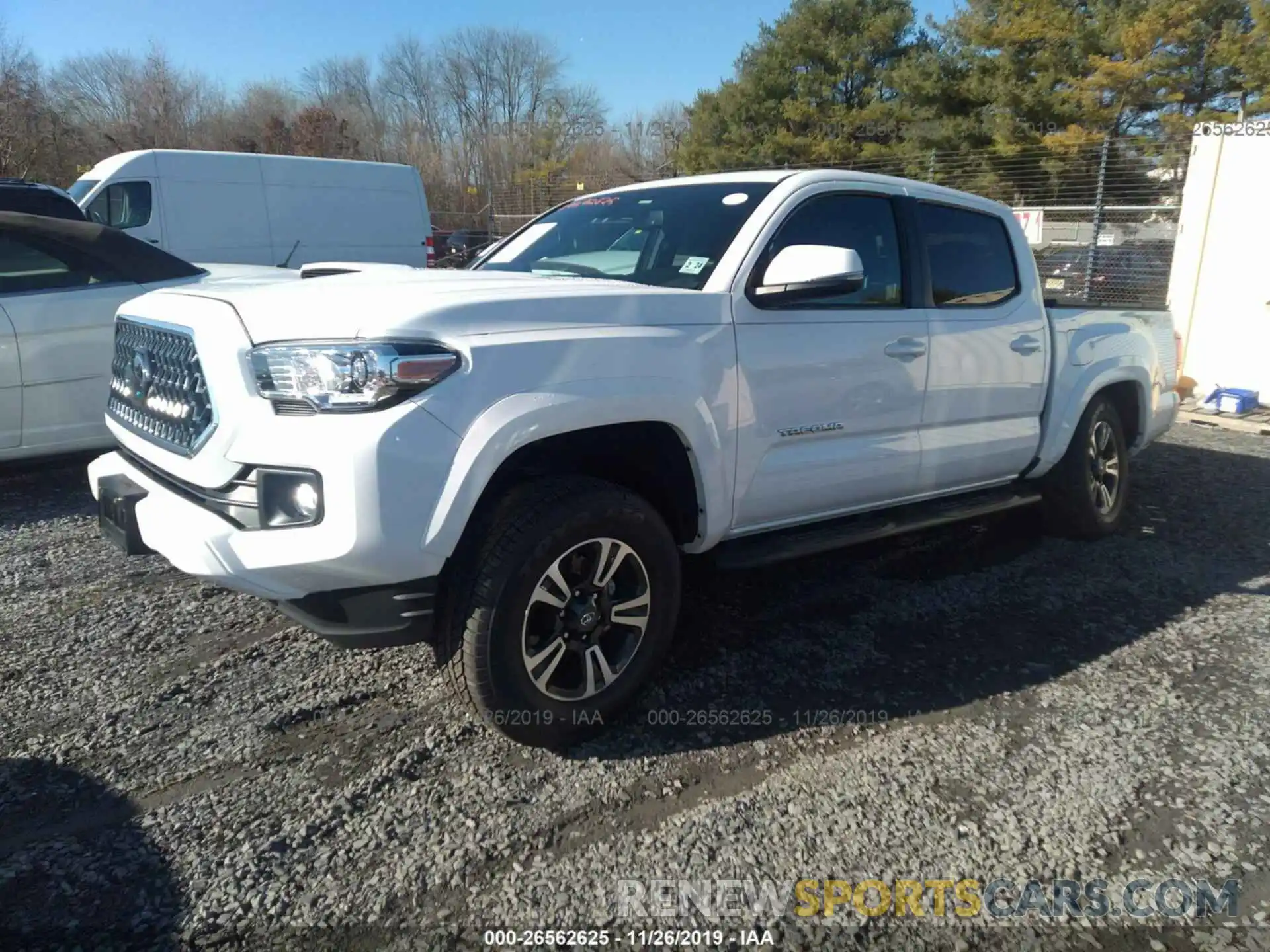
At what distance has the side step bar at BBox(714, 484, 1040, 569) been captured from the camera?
336 centimetres

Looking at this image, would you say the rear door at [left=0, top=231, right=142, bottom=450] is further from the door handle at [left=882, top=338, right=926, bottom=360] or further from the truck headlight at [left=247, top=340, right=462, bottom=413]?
the door handle at [left=882, top=338, right=926, bottom=360]

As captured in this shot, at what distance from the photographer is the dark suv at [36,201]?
7.32 metres

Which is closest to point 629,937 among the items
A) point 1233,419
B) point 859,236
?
point 859,236

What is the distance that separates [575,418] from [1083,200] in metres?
20.6

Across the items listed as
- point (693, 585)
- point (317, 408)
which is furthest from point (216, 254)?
point (317, 408)

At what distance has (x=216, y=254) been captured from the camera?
37.3 feet

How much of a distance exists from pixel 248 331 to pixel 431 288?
0.55 m

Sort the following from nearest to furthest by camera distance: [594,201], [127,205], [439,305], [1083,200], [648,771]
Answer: [439,305] < [648,771] < [594,201] < [127,205] < [1083,200]

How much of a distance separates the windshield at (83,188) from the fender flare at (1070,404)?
444 inches

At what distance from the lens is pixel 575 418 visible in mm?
2678

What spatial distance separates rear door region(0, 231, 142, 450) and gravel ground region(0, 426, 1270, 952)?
1.35 m

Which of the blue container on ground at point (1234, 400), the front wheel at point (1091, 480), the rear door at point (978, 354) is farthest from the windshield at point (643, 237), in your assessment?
the blue container on ground at point (1234, 400)

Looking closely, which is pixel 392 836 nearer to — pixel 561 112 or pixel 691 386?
pixel 691 386

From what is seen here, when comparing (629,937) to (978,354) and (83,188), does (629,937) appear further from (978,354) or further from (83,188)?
(83,188)
